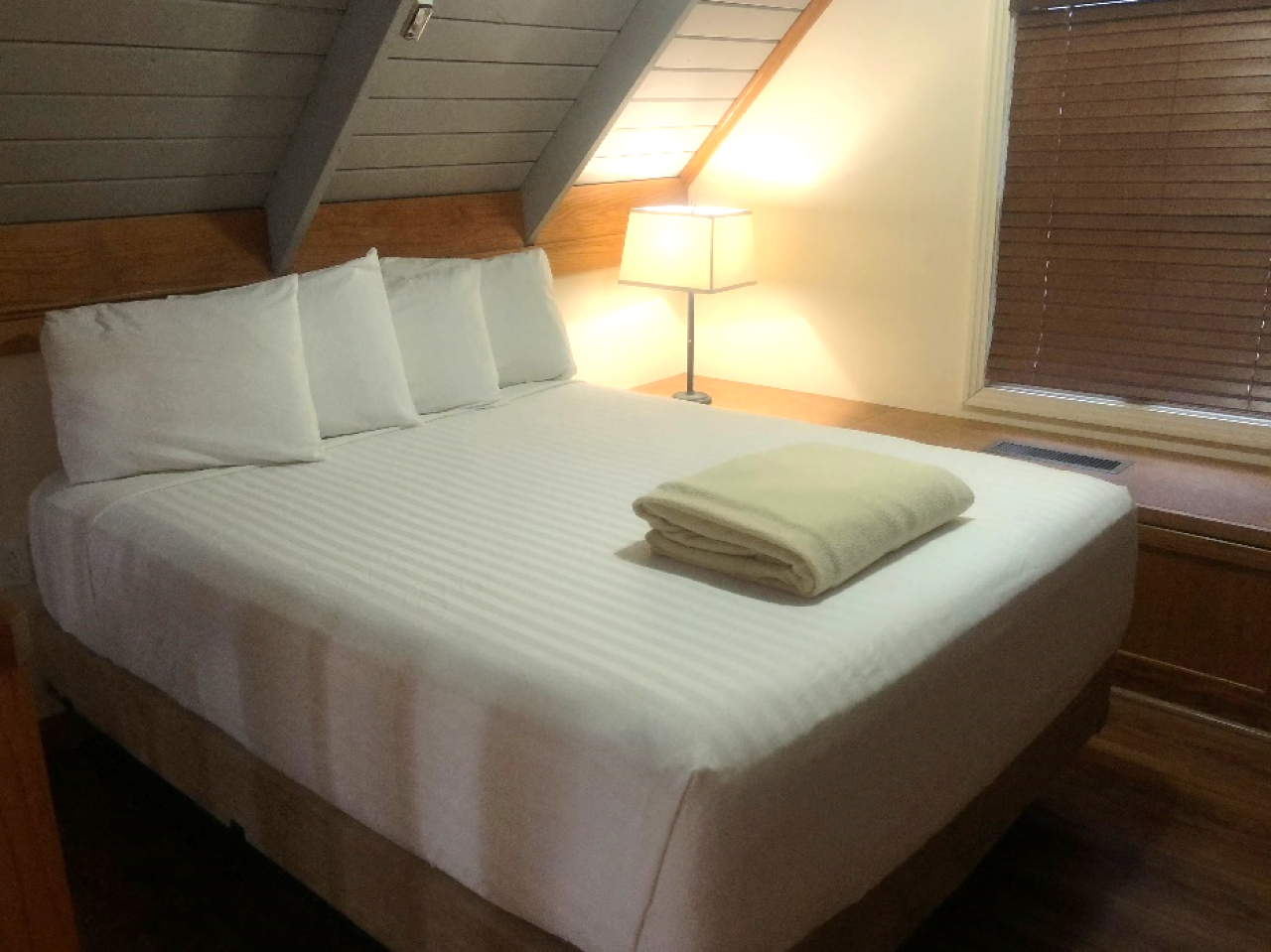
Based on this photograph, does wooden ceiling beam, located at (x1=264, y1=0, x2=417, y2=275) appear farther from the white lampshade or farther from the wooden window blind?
the wooden window blind

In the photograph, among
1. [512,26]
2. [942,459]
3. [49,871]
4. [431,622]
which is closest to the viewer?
[49,871]

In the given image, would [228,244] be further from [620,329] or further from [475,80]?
[620,329]

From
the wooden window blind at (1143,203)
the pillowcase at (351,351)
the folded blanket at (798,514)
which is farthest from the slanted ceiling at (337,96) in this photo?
the folded blanket at (798,514)

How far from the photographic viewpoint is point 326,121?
2361 mm

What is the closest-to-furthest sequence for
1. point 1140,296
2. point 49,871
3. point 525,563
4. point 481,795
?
point 49,871 < point 481,795 < point 525,563 < point 1140,296

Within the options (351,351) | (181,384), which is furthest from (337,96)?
(181,384)

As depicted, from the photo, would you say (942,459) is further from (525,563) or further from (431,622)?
(431,622)

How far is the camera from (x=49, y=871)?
103 cm

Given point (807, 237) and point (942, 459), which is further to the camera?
point (807, 237)

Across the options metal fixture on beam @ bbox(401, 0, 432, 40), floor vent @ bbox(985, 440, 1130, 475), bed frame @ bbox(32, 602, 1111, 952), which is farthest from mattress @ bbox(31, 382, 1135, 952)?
A: metal fixture on beam @ bbox(401, 0, 432, 40)

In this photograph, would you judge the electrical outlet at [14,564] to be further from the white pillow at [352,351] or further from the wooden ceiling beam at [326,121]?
the wooden ceiling beam at [326,121]

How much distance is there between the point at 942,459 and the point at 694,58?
148 centimetres

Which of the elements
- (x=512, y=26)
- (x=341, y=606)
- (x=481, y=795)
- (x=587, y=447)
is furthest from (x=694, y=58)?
(x=481, y=795)

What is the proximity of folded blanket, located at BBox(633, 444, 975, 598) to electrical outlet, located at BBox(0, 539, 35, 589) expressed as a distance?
4.66 ft
